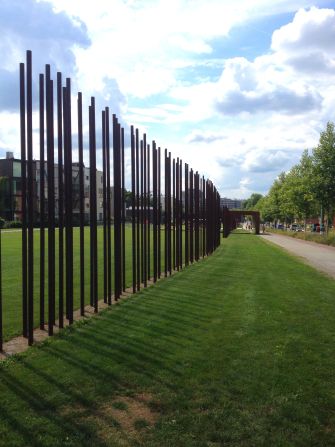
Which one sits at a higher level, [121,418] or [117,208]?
[117,208]

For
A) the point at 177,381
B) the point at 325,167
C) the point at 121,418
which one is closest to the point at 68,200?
the point at 177,381

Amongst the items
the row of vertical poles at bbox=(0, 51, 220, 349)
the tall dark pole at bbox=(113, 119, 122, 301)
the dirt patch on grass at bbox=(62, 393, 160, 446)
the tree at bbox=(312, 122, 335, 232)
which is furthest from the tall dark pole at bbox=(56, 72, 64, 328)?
the tree at bbox=(312, 122, 335, 232)

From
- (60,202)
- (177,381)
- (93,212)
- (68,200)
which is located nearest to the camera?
(177,381)

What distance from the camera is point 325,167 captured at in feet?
100

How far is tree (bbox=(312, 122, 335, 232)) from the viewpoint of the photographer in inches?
1195

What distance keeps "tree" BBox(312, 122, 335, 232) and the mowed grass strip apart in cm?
2364

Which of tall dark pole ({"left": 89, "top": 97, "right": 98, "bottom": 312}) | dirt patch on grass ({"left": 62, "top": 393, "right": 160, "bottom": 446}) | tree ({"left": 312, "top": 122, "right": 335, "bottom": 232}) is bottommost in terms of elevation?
dirt patch on grass ({"left": 62, "top": 393, "right": 160, "bottom": 446})

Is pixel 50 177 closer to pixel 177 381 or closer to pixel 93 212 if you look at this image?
pixel 93 212

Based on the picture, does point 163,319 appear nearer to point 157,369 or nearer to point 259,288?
point 157,369

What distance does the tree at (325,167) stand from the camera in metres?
30.3

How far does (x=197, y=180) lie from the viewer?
786 inches

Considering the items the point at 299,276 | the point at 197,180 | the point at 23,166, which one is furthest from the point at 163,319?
the point at 197,180

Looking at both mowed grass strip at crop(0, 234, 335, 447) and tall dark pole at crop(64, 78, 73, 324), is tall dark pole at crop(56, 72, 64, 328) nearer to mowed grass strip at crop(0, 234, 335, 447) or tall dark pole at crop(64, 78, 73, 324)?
tall dark pole at crop(64, 78, 73, 324)

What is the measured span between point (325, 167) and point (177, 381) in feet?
91.9
